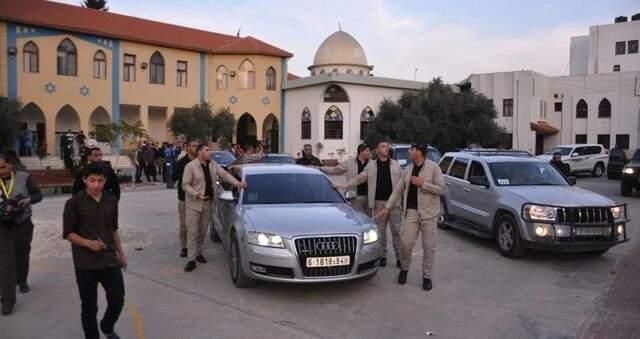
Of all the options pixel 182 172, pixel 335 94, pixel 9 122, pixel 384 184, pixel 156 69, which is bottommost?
pixel 384 184

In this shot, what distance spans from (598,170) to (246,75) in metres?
24.4

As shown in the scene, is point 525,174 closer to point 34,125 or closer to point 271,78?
point 34,125

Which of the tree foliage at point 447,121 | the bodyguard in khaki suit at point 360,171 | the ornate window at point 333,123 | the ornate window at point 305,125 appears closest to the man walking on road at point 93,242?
the bodyguard in khaki suit at point 360,171

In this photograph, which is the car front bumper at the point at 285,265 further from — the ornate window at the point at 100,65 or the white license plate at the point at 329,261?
the ornate window at the point at 100,65

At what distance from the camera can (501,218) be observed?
29.4ft

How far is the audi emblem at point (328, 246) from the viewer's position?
20.1ft

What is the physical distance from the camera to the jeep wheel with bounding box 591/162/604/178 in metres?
28.7

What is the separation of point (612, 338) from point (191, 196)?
214 inches

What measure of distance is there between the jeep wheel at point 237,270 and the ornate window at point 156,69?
106 feet

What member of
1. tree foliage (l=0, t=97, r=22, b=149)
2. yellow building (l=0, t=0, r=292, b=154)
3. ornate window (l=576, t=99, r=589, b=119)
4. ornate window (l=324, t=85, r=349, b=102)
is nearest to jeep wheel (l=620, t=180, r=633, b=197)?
ornate window (l=324, t=85, r=349, b=102)

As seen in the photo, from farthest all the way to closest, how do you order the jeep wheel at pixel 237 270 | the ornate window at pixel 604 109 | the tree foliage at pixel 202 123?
the ornate window at pixel 604 109, the tree foliage at pixel 202 123, the jeep wheel at pixel 237 270

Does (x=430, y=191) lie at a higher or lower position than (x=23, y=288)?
higher

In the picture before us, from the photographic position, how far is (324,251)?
242 inches

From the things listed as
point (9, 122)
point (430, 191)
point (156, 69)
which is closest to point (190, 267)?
point (430, 191)
